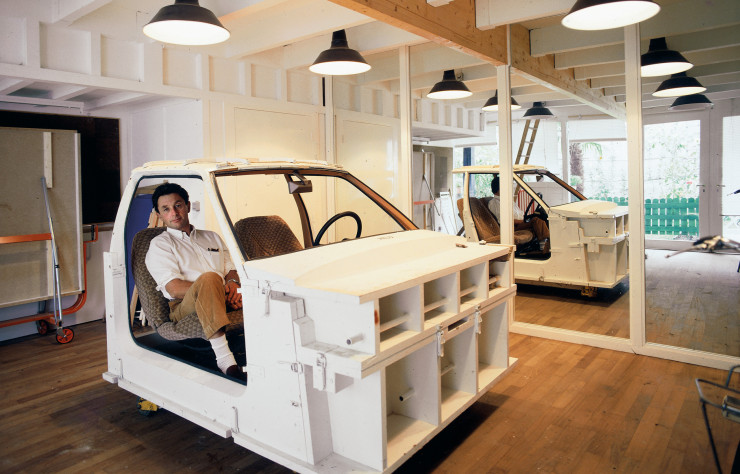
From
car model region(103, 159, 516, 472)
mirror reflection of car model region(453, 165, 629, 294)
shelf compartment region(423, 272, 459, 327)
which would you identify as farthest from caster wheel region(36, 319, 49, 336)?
mirror reflection of car model region(453, 165, 629, 294)

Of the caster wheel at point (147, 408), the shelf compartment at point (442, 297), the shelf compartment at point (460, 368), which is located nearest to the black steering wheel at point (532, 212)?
the shelf compartment at point (460, 368)

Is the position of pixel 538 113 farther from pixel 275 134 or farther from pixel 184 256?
pixel 184 256

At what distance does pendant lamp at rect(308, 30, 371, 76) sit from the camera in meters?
4.13

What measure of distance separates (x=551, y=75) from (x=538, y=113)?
480mm

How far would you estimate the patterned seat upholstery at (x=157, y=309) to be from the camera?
2.88 m

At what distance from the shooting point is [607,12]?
2922 millimetres

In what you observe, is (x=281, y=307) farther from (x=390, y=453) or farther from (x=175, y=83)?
(x=175, y=83)

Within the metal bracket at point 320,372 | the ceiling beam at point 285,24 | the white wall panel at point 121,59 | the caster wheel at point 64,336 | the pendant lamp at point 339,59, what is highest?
the ceiling beam at point 285,24

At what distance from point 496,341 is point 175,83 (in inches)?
154

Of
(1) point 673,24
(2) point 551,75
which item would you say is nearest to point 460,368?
(1) point 673,24

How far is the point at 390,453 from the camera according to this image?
2.17m

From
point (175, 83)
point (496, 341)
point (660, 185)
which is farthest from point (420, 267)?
point (175, 83)

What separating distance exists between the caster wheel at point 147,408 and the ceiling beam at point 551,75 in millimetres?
4003

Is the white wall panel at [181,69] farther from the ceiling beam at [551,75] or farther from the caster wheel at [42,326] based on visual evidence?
the ceiling beam at [551,75]
